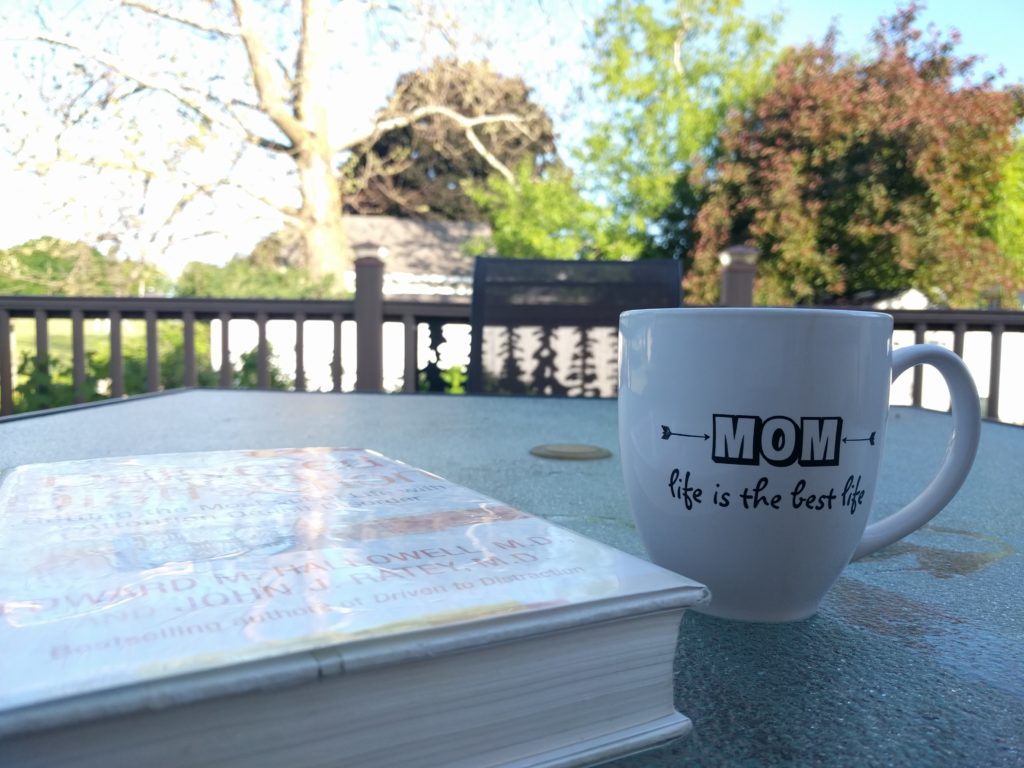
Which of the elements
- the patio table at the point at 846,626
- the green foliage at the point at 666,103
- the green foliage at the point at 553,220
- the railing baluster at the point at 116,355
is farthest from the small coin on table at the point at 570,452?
the green foliage at the point at 666,103

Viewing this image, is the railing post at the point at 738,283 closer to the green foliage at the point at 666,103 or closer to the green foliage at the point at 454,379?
the green foliage at the point at 454,379

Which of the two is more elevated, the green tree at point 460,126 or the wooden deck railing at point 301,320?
the green tree at point 460,126

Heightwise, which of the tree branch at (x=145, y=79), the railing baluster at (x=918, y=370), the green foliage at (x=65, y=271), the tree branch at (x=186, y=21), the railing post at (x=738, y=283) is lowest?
the railing baluster at (x=918, y=370)

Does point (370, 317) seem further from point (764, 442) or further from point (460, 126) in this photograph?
point (460, 126)

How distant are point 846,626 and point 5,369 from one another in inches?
141

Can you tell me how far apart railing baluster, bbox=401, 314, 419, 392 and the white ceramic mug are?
267 cm

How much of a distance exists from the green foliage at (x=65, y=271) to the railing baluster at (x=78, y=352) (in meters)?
3.41

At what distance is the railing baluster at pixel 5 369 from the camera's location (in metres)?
3.04

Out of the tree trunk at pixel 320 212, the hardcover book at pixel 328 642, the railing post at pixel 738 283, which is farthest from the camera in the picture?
the tree trunk at pixel 320 212

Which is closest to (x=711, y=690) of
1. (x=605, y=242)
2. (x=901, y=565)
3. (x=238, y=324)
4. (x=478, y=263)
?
(x=901, y=565)

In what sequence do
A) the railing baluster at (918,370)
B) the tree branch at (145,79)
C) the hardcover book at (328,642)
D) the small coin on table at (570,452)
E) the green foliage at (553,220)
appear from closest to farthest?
the hardcover book at (328,642) < the small coin on table at (570,452) < the railing baluster at (918,370) < the tree branch at (145,79) < the green foliage at (553,220)

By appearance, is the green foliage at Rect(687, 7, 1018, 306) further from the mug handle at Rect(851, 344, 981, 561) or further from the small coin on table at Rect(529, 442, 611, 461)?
the mug handle at Rect(851, 344, 981, 561)

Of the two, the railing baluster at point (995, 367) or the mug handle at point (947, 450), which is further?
the railing baluster at point (995, 367)

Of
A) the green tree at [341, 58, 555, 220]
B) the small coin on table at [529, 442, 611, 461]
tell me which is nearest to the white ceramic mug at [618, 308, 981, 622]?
the small coin on table at [529, 442, 611, 461]
